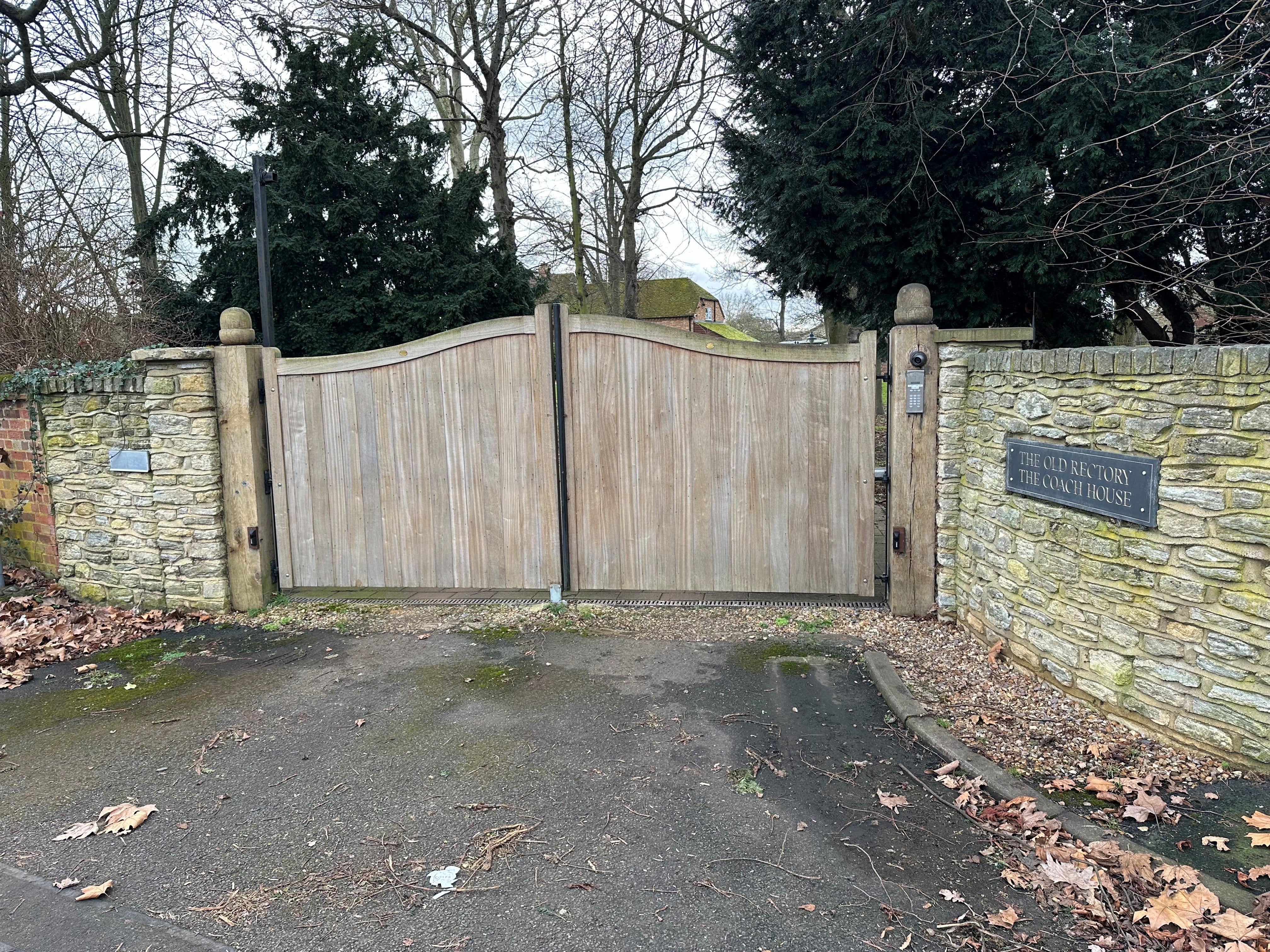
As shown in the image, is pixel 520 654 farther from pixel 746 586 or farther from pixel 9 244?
pixel 9 244

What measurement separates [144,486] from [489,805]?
3934 mm

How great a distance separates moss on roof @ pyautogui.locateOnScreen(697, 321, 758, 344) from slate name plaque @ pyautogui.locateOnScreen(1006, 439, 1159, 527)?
3484 centimetres

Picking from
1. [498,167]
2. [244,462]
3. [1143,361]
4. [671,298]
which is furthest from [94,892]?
[671,298]

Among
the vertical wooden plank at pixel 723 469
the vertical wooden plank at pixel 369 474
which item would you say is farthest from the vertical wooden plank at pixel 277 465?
the vertical wooden plank at pixel 723 469

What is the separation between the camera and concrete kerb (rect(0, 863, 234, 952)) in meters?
2.43

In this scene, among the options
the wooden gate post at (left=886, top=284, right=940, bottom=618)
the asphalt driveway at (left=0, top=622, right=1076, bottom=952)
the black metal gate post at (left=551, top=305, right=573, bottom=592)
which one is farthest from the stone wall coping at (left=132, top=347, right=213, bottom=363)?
the wooden gate post at (left=886, top=284, right=940, bottom=618)

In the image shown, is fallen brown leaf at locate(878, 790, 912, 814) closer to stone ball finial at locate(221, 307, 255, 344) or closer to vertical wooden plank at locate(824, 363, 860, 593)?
vertical wooden plank at locate(824, 363, 860, 593)

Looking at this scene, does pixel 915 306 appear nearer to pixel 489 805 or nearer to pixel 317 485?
pixel 489 805

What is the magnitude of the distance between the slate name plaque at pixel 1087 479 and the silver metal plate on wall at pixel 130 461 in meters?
5.45

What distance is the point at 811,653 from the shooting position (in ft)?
15.3

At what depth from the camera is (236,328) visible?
543 cm

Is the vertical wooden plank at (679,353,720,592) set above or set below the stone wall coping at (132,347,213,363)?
below

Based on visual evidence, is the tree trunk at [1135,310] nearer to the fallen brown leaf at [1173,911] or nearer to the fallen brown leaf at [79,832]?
the fallen brown leaf at [1173,911]

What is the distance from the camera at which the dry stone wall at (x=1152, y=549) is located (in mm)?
3076
